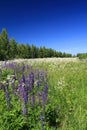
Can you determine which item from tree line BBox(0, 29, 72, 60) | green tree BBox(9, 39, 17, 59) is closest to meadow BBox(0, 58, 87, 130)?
tree line BBox(0, 29, 72, 60)

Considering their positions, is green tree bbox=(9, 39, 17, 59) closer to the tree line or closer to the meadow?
the tree line

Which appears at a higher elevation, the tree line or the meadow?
the tree line

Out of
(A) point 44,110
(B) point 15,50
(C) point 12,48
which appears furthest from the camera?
(B) point 15,50

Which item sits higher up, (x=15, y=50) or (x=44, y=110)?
(x=15, y=50)

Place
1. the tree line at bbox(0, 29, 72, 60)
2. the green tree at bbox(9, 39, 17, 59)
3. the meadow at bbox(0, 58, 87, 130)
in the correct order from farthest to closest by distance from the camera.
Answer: the green tree at bbox(9, 39, 17, 59)
the tree line at bbox(0, 29, 72, 60)
the meadow at bbox(0, 58, 87, 130)

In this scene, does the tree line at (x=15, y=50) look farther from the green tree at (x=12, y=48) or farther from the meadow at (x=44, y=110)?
the meadow at (x=44, y=110)

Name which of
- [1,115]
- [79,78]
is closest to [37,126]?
[1,115]

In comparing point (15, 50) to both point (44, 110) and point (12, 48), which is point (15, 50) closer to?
point (12, 48)

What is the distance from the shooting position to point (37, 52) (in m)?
79.1

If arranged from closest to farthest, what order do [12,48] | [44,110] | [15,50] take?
1. [44,110]
2. [12,48]
3. [15,50]

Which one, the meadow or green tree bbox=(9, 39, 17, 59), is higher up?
green tree bbox=(9, 39, 17, 59)

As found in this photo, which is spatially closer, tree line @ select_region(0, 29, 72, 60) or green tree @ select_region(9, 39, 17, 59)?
tree line @ select_region(0, 29, 72, 60)

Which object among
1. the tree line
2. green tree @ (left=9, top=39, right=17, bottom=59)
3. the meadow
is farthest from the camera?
green tree @ (left=9, top=39, right=17, bottom=59)

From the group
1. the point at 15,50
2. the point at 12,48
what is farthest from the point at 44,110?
the point at 15,50
